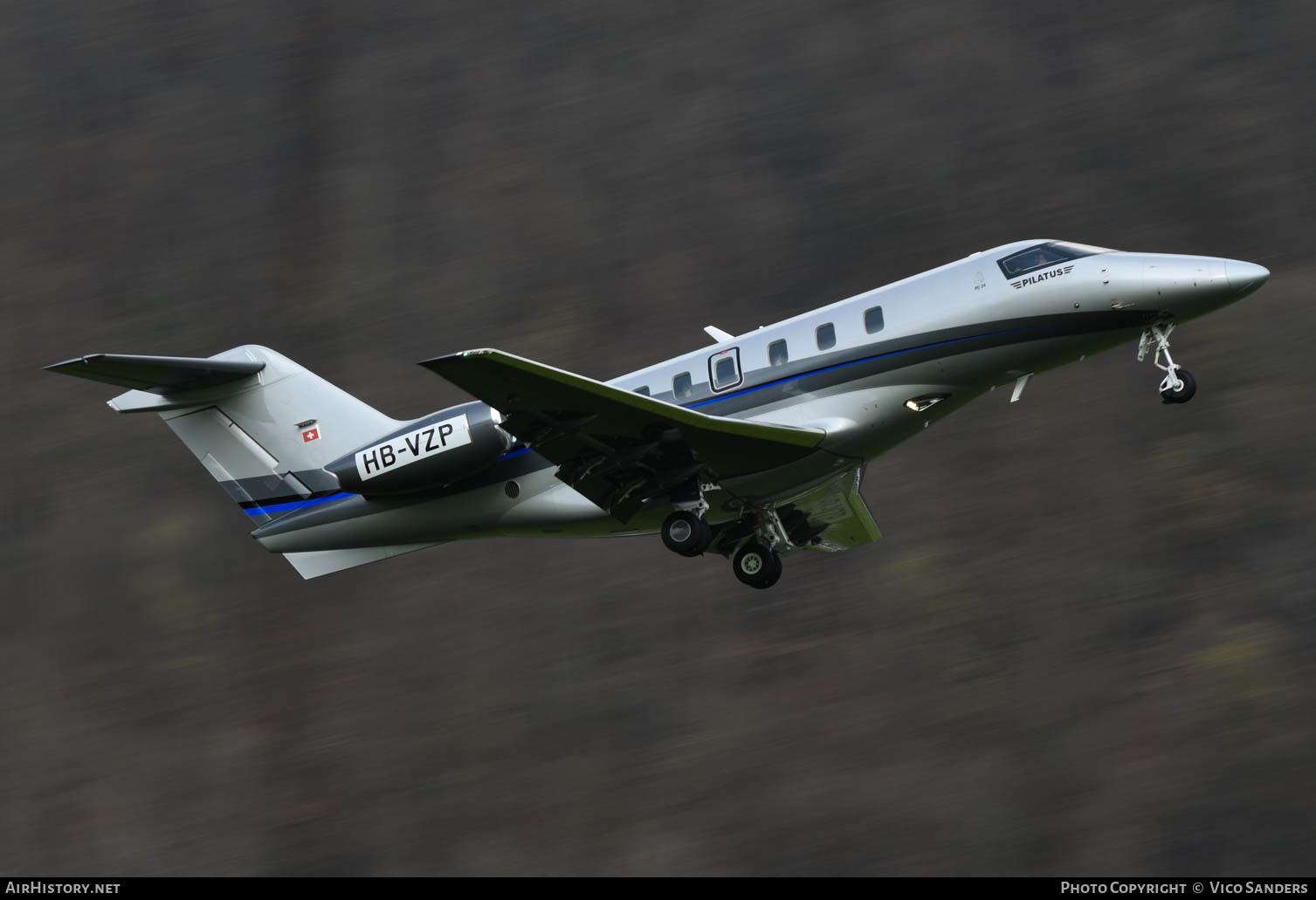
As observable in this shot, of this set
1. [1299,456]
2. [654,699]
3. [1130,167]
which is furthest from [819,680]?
[1130,167]

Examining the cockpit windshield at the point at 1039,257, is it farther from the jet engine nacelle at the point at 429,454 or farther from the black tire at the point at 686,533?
the jet engine nacelle at the point at 429,454

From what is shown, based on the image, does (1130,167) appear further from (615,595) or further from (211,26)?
(211,26)

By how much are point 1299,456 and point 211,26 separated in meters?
25.6

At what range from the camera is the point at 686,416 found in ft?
46.4

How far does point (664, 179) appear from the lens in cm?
3022

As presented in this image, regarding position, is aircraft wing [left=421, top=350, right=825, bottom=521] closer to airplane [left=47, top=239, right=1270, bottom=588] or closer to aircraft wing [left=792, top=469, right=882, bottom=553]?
airplane [left=47, top=239, right=1270, bottom=588]

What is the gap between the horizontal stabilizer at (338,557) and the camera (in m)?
16.8

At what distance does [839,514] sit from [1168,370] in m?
4.45

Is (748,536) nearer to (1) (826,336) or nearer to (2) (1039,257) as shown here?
(1) (826,336)

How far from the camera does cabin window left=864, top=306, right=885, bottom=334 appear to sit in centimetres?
1496

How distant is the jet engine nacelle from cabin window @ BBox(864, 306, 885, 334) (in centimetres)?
385

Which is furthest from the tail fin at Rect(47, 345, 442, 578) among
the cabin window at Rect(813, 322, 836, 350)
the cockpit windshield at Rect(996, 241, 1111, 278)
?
the cockpit windshield at Rect(996, 241, 1111, 278)

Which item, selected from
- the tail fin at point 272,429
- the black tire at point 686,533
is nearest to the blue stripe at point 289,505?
the tail fin at point 272,429

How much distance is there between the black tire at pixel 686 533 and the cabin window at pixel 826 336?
2159 millimetres
